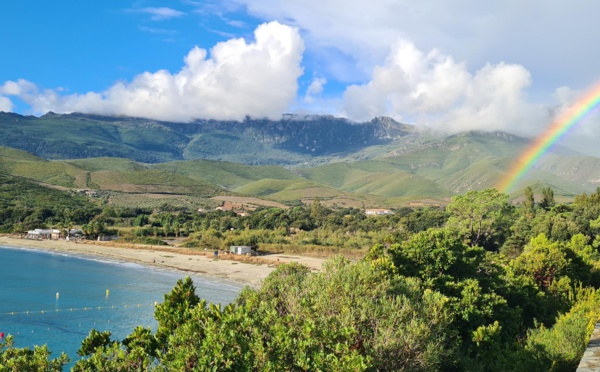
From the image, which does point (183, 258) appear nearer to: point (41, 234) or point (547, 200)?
point (41, 234)

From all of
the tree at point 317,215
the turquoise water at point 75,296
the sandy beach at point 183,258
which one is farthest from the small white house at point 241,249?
the tree at point 317,215

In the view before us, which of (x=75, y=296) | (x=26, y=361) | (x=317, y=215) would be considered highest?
(x=317, y=215)

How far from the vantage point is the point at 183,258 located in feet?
244

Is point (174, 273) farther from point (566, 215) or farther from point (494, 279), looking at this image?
point (566, 215)

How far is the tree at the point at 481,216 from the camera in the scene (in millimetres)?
54844

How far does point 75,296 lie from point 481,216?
149 feet

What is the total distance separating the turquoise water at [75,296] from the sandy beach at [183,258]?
3252mm

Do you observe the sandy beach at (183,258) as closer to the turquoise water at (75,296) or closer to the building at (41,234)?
the building at (41,234)

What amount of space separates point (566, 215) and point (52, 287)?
63.6 m

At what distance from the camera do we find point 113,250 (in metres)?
82.6

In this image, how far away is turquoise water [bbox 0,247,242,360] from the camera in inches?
1374

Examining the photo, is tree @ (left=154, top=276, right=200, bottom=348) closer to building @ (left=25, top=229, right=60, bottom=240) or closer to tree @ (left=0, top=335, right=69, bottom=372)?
tree @ (left=0, top=335, right=69, bottom=372)

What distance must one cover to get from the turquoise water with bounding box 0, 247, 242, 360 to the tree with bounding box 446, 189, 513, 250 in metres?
27.6

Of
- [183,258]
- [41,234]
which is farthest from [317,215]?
[41,234]
